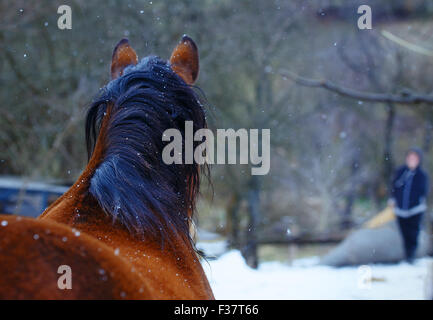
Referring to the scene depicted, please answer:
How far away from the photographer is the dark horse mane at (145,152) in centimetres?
172

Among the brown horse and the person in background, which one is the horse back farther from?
the person in background

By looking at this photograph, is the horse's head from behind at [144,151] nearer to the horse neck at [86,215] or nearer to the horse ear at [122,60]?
the horse neck at [86,215]

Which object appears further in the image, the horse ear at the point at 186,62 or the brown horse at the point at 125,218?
the horse ear at the point at 186,62

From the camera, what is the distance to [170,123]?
2.04m

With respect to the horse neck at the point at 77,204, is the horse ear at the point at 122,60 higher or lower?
higher

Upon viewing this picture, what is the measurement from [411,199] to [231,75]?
13.8 feet

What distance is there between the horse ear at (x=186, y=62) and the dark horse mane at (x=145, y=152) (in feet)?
0.76

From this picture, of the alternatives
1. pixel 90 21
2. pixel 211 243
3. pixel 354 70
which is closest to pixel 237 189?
pixel 211 243

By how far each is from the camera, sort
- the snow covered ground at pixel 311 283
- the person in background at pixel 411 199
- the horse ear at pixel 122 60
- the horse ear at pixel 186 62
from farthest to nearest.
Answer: the person in background at pixel 411 199 → the snow covered ground at pixel 311 283 → the horse ear at pixel 122 60 → the horse ear at pixel 186 62

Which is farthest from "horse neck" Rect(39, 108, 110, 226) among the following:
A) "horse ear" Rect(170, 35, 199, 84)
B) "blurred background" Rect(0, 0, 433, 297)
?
"blurred background" Rect(0, 0, 433, 297)

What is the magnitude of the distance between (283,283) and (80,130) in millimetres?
4494

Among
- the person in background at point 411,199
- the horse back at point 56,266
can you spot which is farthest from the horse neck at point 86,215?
the person in background at point 411,199

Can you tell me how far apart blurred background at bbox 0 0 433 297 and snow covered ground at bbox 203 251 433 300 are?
0.62 meters

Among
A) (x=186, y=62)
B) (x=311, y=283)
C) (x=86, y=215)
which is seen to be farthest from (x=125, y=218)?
(x=311, y=283)
